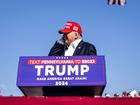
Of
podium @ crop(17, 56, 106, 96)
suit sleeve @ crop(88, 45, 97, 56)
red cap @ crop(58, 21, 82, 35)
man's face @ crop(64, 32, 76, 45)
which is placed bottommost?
podium @ crop(17, 56, 106, 96)

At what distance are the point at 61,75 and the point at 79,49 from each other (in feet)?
2.96

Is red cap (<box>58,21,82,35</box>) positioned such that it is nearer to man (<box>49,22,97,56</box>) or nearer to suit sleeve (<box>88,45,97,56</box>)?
man (<box>49,22,97,56</box>)

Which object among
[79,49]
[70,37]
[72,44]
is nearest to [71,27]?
[70,37]

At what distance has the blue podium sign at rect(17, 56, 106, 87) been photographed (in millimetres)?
3191

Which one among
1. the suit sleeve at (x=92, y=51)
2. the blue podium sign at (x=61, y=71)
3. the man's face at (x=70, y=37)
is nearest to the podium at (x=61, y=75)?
the blue podium sign at (x=61, y=71)

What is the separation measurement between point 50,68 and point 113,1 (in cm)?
525

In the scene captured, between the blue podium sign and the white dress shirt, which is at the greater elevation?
the white dress shirt

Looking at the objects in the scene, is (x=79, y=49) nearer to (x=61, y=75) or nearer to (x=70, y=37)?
(x=70, y=37)

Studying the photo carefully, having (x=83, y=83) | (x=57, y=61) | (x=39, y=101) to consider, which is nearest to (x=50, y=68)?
(x=57, y=61)

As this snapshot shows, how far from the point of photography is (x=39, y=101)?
8.63ft

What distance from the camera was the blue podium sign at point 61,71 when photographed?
10.5ft

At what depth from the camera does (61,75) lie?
3.23 m

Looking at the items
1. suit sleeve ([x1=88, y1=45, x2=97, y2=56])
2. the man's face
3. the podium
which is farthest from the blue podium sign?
the man's face

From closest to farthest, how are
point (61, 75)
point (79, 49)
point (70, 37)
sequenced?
point (61, 75) < point (79, 49) < point (70, 37)
